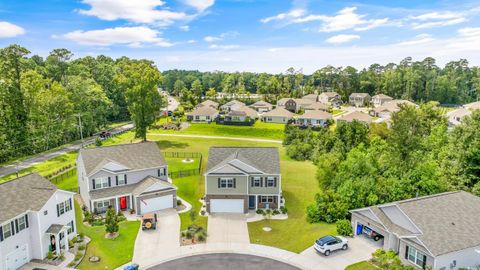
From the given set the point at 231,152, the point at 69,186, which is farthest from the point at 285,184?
the point at 69,186

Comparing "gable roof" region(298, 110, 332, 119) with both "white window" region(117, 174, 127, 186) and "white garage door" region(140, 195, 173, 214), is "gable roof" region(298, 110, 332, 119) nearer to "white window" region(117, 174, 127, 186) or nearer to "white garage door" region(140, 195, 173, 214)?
"white garage door" region(140, 195, 173, 214)

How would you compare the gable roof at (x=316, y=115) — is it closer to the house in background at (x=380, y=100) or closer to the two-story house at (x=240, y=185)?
the house in background at (x=380, y=100)

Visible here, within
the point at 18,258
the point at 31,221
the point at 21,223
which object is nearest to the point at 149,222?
the point at 31,221

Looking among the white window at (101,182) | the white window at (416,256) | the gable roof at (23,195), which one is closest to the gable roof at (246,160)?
the white window at (101,182)

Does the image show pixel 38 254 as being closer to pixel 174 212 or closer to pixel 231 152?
pixel 174 212

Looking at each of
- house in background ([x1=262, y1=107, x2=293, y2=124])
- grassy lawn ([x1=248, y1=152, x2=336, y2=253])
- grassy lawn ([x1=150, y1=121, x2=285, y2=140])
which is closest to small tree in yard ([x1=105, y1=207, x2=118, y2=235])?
grassy lawn ([x1=248, y1=152, x2=336, y2=253])
